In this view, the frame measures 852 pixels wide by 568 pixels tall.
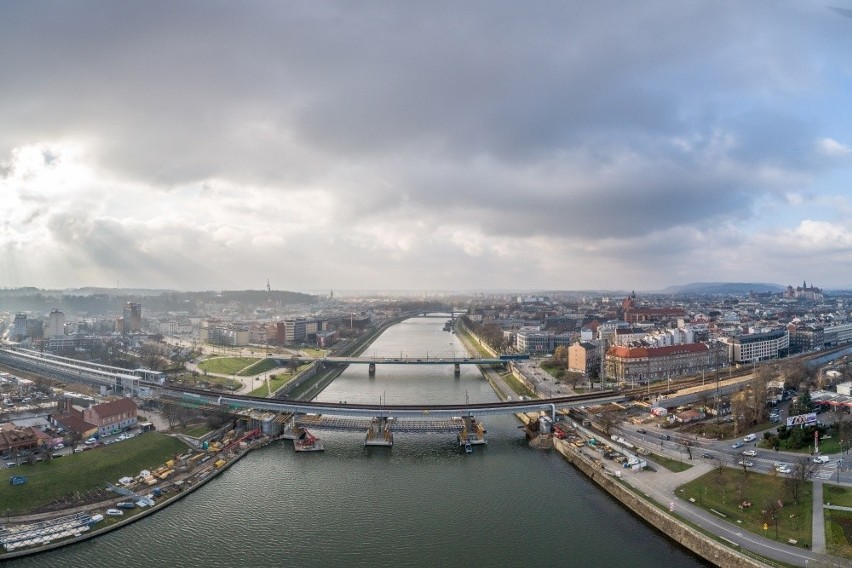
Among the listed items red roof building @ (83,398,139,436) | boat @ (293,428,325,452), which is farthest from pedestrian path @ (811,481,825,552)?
red roof building @ (83,398,139,436)

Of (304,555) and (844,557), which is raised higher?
(844,557)

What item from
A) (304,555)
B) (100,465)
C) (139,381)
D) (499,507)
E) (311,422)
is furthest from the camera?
(139,381)

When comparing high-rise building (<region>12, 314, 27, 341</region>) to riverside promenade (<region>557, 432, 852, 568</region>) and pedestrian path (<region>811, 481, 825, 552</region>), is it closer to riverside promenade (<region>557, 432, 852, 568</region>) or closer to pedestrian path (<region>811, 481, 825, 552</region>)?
riverside promenade (<region>557, 432, 852, 568</region>)

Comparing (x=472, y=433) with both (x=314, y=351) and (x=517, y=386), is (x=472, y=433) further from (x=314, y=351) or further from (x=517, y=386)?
(x=314, y=351)

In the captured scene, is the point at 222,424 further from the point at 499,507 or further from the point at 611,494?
the point at 611,494

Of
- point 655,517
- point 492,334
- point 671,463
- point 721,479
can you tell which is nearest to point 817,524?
point 721,479

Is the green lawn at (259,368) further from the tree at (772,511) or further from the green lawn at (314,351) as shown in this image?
the tree at (772,511)

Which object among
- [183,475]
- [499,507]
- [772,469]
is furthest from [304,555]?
[772,469]
